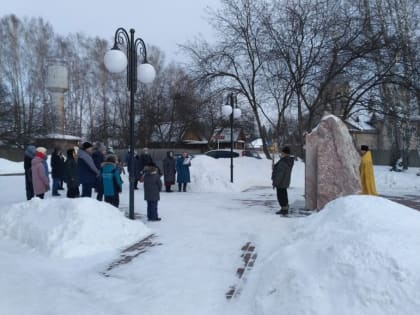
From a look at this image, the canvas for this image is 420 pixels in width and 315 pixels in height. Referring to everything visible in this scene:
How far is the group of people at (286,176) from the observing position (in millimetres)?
9797

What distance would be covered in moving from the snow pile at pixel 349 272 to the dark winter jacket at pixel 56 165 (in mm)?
9865

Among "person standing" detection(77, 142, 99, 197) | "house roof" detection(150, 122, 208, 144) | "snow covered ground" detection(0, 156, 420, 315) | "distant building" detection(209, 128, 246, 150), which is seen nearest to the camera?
"snow covered ground" detection(0, 156, 420, 315)

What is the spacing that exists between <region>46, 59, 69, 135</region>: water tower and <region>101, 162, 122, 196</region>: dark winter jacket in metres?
31.8

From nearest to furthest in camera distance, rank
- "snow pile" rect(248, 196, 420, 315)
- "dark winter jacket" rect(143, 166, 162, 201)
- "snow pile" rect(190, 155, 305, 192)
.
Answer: "snow pile" rect(248, 196, 420, 315), "dark winter jacket" rect(143, 166, 162, 201), "snow pile" rect(190, 155, 305, 192)

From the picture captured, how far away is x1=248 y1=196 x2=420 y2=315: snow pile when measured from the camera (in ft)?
11.3

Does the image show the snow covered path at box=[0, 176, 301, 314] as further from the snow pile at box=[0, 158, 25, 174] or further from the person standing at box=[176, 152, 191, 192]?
the snow pile at box=[0, 158, 25, 174]

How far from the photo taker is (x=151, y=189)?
861 cm

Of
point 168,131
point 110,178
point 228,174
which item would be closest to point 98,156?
point 110,178

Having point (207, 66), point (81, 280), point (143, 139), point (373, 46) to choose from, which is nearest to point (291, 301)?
point (81, 280)

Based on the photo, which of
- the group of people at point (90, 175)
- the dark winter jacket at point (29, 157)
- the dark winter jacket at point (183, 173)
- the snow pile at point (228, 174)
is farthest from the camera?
the snow pile at point (228, 174)

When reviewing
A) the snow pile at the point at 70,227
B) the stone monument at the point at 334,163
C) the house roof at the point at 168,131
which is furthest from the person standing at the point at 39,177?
the house roof at the point at 168,131

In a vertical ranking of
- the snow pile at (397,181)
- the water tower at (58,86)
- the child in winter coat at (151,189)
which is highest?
the water tower at (58,86)

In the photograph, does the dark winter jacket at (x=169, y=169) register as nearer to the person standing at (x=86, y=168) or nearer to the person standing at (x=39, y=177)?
the person standing at (x=86, y=168)

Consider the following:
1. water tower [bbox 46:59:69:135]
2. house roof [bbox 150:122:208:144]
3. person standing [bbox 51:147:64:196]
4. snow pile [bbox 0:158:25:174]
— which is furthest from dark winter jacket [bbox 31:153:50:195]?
house roof [bbox 150:122:208:144]
